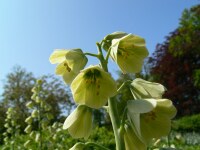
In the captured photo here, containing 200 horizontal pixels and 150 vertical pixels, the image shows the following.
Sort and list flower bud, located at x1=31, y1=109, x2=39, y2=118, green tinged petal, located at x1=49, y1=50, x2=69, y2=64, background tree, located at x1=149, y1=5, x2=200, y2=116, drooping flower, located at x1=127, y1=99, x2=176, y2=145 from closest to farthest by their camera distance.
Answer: drooping flower, located at x1=127, y1=99, x2=176, y2=145 < green tinged petal, located at x1=49, y1=50, x2=69, y2=64 < flower bud, located at x1=31, y1=109, x2=39, y2=118 < background tree, located at x1=149, y1=5, x2=200, y2=116

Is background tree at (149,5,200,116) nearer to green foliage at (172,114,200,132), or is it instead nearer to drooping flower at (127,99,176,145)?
green foliage at (172,114,200,132)

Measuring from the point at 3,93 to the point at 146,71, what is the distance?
44.9 feet

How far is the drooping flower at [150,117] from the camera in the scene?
1.55 m

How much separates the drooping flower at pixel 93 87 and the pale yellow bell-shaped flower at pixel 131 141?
18cm

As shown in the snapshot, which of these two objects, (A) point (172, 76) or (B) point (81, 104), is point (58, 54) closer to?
(B) point (81, 104)

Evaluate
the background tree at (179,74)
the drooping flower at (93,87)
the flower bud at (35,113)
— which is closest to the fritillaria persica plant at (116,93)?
the drooping flower at (93,87)

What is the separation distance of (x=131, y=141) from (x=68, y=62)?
505 mm

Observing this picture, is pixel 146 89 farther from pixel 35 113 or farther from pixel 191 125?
pixel 191 125

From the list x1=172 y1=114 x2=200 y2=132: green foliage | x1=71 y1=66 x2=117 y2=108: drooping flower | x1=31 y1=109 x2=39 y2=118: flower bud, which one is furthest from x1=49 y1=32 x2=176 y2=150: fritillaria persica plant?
x1=172 y1=114 x2=200 y2=132: green foliage

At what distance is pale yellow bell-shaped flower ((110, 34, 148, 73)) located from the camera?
1.91 meters

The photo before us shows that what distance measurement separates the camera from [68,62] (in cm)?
183

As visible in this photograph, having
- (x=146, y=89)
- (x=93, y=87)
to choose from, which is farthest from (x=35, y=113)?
(x=146, y=89)

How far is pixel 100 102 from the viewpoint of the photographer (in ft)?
5.84

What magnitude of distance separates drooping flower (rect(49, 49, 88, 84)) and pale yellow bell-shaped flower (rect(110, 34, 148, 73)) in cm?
19
